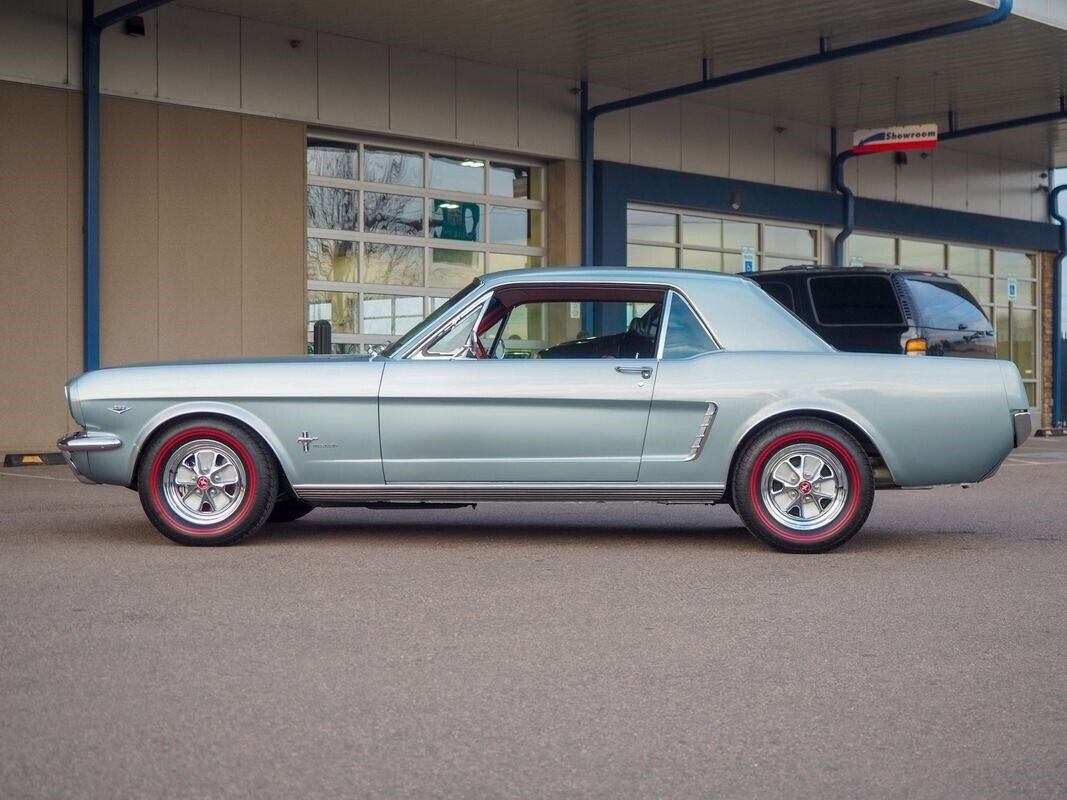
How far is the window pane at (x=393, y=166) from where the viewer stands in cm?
1741

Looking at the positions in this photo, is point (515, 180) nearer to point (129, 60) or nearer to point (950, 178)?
point (129, 60)

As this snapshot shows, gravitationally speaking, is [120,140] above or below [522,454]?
above

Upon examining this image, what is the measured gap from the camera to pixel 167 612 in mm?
5488

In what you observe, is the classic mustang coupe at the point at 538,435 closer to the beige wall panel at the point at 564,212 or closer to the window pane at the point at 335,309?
the window pane at the point at 335,309

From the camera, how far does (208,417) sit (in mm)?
7414

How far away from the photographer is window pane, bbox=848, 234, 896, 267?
2416cm

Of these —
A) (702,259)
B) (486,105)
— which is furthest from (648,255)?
(486,105)

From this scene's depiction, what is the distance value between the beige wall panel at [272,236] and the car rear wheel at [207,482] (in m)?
8.78

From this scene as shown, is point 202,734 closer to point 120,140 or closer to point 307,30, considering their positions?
point 120,140

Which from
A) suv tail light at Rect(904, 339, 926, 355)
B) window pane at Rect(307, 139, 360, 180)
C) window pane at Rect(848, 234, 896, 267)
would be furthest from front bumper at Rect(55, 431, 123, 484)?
window pane at Rect(848, 234, 896, 267)

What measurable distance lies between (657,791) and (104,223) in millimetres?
12752

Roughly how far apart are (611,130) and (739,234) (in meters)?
3.28

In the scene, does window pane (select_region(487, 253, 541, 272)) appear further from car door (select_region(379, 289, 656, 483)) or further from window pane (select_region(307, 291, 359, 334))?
car door (select_region(379, 289, 656, 483))

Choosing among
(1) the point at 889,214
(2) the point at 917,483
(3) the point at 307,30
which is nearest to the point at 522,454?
(2) the point at 917,483
